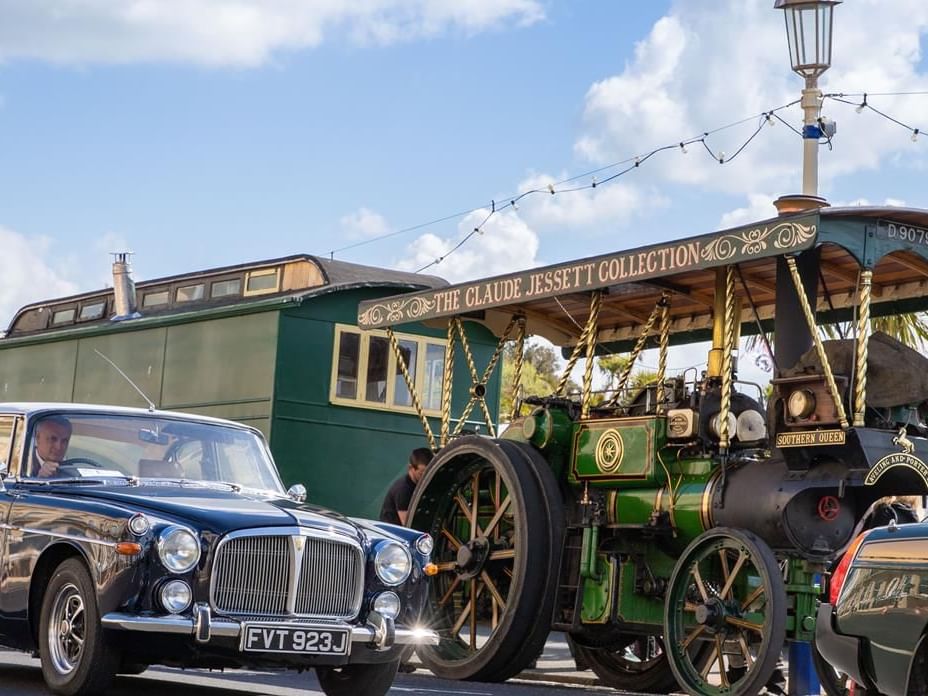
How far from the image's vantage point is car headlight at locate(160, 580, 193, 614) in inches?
305

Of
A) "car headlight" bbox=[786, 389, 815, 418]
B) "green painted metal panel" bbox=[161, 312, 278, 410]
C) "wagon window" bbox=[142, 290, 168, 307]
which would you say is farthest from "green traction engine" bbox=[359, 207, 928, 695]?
"wagon window" bbox=[142, 290, 168, 307]

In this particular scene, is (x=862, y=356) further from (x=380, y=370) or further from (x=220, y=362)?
(x=220, y=362)

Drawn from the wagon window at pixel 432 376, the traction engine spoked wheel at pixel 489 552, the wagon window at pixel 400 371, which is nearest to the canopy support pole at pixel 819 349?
the traction engine spoked wheel at pixel 489 552

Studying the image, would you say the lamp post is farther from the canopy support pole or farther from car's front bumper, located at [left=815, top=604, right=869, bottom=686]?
car's front bumper, located at [left=815, top=604, right=869, bottom=686]

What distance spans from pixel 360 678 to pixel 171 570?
1314 millimetres

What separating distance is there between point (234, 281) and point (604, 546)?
35.8ft

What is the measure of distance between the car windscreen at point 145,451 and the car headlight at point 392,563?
123cm

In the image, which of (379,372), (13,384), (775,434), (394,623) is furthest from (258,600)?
(13,384)

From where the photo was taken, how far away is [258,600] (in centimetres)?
793

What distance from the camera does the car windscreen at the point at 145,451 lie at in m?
9.01

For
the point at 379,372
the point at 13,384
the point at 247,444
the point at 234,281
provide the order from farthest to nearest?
the point at 13,384 < the point at 234,281 < the point at 379,372 < the point at 247,444

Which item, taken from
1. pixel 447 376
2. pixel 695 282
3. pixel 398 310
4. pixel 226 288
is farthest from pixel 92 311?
pixel 695 282

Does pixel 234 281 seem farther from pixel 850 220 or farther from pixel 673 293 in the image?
pixel 850 220

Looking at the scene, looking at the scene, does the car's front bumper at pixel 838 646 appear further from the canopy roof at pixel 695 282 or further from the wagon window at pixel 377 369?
the wagon window at pixel 377 369
